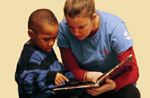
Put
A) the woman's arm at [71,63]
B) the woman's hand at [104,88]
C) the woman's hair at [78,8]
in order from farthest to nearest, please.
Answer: the woman's arm at [71,63] < the woman's hand at [104,88] < the woman's hair at [78,8]

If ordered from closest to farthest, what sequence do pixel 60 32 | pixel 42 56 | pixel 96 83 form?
pixel 96 83
pixel 42 56
pixel 60 32

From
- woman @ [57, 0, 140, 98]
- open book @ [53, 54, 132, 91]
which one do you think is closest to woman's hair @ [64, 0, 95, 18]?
woman @ [57, 0, 140, 98]

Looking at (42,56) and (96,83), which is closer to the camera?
(96,83)

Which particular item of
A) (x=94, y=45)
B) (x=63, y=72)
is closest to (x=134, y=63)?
(x=94, y=45)

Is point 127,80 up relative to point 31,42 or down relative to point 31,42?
down

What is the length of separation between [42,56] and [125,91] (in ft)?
1.78

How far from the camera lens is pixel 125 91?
2.07 metres

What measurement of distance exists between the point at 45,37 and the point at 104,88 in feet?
1.46

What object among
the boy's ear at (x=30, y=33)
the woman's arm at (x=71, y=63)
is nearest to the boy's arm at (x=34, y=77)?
the boy's ear at (x=30, y=33)

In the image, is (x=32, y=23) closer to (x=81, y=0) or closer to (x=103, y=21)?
(x=81, y=0)

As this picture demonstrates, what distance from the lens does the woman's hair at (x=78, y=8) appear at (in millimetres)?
1802

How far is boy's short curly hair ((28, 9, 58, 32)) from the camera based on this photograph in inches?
72.3

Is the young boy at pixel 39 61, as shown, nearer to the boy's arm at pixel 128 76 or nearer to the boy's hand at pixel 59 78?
the boy's hand at pixel 59 78

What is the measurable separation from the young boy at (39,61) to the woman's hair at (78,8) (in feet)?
0.33
